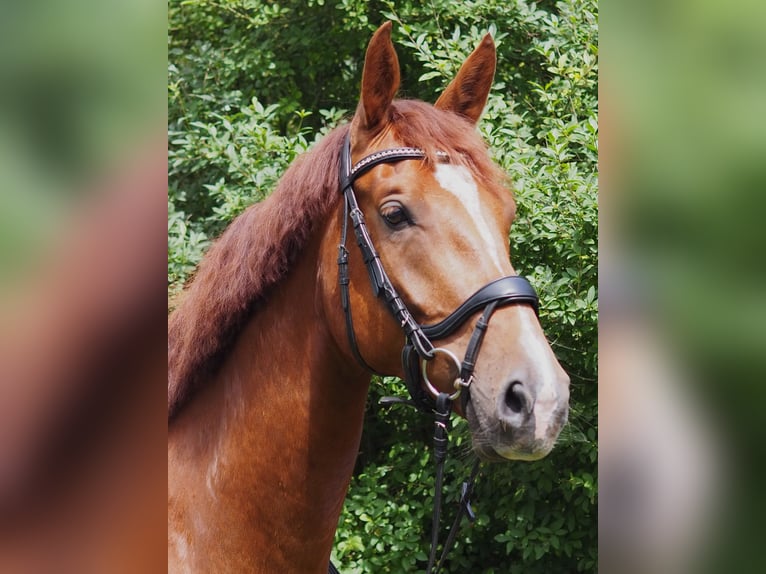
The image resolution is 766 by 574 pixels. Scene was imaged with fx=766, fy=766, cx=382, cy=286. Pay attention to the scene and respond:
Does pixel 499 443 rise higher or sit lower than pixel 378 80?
lower

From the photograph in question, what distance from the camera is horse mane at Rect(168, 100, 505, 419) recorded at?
2.00 m

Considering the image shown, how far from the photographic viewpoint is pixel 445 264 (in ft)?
5.82

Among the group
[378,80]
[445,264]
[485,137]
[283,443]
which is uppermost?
[378,80]

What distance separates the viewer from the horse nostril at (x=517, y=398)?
1588 millimetres

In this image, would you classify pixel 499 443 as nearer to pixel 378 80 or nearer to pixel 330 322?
pixel 330 322

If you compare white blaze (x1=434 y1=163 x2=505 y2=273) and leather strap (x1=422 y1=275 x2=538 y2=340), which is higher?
white blaze (x1=434 y1=163 x2=505 y2=273)

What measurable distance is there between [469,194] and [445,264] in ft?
0.64

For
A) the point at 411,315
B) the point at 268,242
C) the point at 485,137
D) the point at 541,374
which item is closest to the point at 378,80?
the point at 268,242

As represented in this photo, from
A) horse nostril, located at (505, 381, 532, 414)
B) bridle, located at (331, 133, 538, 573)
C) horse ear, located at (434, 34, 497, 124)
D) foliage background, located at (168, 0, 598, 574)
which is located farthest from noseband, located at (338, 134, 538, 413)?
foliage background, located at (168, 0, 598, 574)
